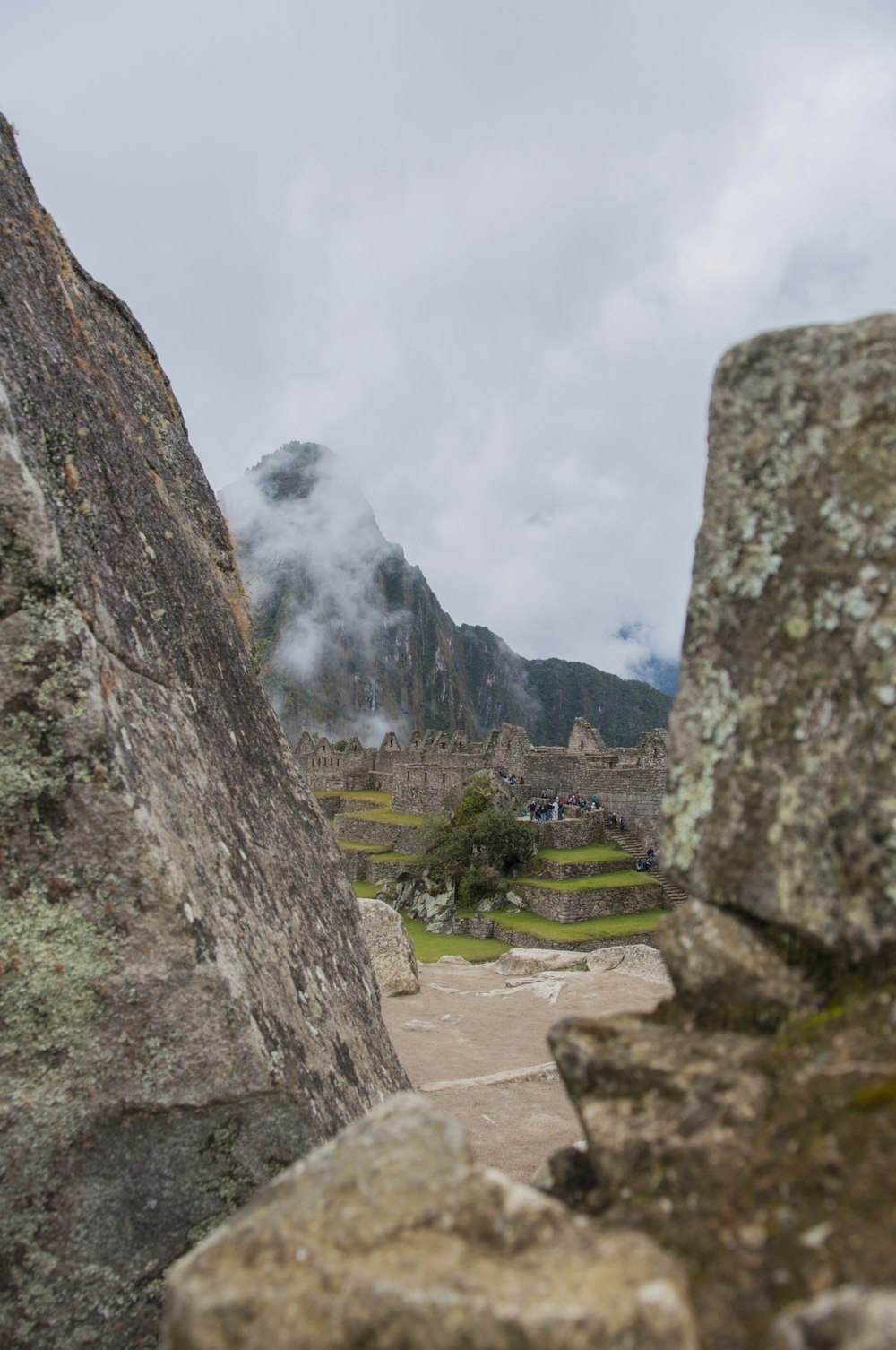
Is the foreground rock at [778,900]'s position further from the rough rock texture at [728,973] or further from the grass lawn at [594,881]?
the grass lawn at [594,881]

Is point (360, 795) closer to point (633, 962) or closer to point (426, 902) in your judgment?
point (426, 902)

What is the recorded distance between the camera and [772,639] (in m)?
2.43

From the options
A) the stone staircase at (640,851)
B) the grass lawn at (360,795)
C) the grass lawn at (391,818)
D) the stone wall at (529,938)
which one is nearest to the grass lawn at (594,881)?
the stone staircase at (640,851)

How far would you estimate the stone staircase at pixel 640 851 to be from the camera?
28969 millimetres

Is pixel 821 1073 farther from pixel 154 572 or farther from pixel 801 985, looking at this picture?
pixel 154 572

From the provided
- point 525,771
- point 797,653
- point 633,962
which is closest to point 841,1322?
point 797,653

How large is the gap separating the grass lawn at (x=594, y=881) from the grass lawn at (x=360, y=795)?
56.6ft

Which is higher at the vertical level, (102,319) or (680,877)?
(102,319)

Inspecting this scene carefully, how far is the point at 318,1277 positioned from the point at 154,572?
385 cm

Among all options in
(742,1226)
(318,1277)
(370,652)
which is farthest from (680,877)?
(370,652)

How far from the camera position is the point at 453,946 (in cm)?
2697

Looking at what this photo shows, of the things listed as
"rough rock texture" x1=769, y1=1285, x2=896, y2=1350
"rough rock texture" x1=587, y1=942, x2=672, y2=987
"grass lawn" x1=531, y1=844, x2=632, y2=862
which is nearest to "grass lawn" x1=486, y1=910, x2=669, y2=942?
"grass lawn" x1=531, y1=844, x2=632, y2=862

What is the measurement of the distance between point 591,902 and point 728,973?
27.2 meters

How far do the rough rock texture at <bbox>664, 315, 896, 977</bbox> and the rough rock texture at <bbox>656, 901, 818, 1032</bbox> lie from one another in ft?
0.23
